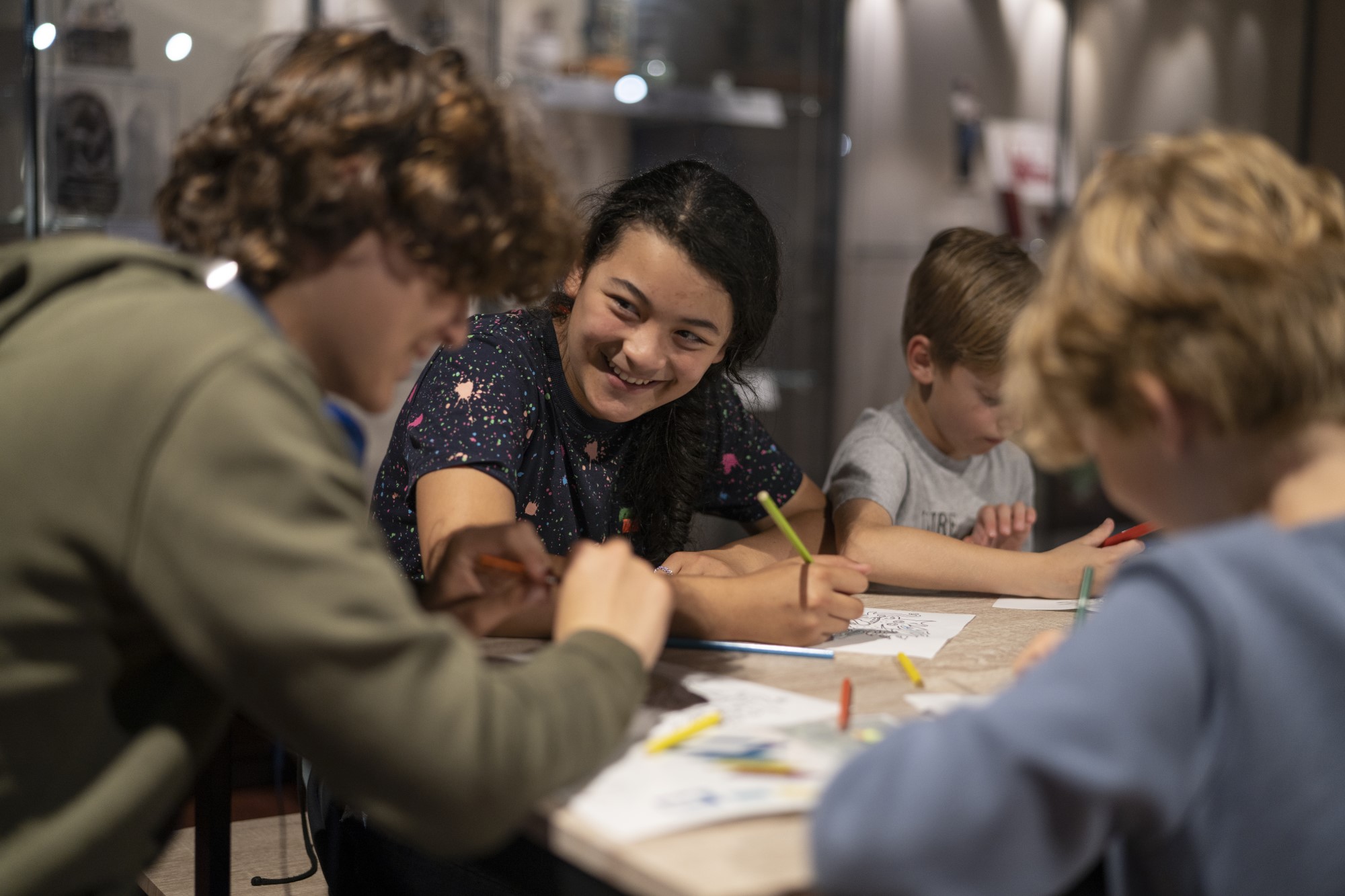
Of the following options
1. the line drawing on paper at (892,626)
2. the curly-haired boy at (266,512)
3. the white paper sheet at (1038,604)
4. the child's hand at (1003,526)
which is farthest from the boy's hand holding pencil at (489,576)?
the child's hand at (1003,526)

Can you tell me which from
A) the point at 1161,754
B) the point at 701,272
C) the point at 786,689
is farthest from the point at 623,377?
the point at 1161,754

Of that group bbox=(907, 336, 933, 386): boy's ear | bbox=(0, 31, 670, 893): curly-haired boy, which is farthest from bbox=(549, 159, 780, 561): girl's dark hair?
bbox=(0, 31, 670, 893): curly-haired boy

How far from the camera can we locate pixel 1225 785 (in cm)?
69

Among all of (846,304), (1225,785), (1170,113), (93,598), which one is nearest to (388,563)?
(93,598)

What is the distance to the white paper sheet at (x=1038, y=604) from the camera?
159 centimetres

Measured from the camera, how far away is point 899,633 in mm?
1380

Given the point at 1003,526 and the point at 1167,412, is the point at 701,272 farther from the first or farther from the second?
the point at 1167,412

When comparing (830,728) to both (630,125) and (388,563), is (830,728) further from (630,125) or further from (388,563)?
(630,125)

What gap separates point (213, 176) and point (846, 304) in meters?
2.81

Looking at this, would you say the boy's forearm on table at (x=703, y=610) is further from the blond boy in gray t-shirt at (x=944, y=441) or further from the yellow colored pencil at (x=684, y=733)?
the blond boy in gray t-shirt at (x=944, y=441)

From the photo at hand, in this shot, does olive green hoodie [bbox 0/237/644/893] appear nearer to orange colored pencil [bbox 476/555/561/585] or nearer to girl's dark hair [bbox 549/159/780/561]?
orange colored pencil [bbox 476/555/561/585]

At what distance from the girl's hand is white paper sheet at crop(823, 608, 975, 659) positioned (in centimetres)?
3

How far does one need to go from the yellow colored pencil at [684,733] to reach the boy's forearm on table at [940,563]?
2.61ft

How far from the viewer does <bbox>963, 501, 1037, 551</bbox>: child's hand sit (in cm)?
192
